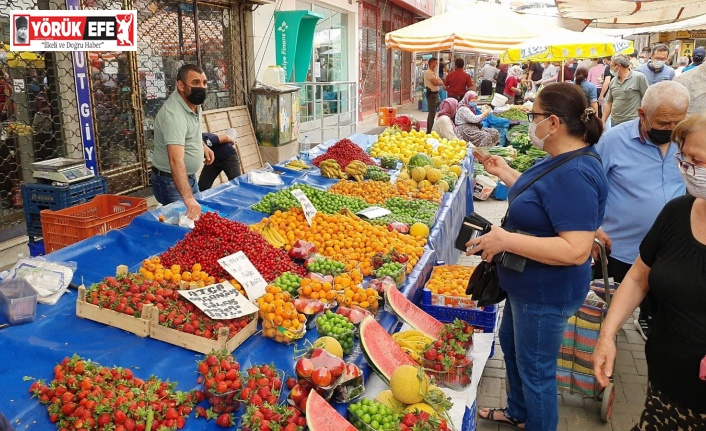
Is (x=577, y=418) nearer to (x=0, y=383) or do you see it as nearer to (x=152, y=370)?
(x=152, y=370)

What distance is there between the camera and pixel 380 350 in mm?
2803

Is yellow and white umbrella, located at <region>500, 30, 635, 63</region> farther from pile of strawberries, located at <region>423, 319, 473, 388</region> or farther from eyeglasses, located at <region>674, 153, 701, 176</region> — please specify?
eyeglasses, located at <region>674, 153, 701, 176</region>

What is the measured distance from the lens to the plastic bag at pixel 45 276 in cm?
309

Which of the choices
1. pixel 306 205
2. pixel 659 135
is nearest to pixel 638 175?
pixel 659 135

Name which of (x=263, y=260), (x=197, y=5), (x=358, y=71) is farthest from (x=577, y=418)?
(x=358, y=71)

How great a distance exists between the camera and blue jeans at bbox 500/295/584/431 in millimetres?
2732

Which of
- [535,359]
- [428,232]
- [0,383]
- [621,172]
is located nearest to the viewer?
[0,383]

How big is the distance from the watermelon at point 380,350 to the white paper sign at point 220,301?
0.60 meters

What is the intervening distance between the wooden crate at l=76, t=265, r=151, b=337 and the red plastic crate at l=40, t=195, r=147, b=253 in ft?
4.45

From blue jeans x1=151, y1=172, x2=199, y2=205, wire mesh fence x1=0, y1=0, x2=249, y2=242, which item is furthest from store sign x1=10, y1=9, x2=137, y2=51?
wire mesh fence x1=0, y1=0, x2=249, y2=242

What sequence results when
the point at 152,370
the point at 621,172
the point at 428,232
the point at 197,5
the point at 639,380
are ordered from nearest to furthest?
the point at 152,370 → the point at 621,172 → the point at 639,380 → the point at 428,232 → the point at 197,5

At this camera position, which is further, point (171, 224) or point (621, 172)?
point (171, 224)

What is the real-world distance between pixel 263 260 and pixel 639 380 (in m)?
3.02

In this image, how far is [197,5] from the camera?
8609 millimetres
